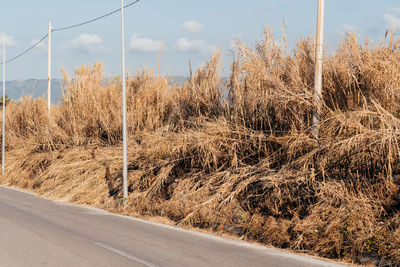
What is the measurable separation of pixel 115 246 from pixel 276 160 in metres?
4.12

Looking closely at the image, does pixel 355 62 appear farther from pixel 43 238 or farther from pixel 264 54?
pixel 43 238

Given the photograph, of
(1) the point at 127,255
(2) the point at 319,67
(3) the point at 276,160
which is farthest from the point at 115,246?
(2) the point at 319,67

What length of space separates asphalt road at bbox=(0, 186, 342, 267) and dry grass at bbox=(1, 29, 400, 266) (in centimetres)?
75

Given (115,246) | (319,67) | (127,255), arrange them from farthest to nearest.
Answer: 1. (319,67)
2. (115,246)
3. (127,255)

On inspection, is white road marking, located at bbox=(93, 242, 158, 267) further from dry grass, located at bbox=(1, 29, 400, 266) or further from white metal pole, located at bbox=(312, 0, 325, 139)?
white metal pole, located at bbox=(312, 0, 325, 139)

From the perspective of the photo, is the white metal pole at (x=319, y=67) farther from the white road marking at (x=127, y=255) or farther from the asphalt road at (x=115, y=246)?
the white road marking at (x=127, y=255)

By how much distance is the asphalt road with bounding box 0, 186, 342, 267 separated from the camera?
725cm

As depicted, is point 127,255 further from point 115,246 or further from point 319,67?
point 319,67

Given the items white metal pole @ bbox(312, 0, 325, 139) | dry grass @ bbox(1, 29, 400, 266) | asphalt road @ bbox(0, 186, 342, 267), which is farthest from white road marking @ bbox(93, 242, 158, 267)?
white metal pole @ bbox(312, 0, 325, 139)

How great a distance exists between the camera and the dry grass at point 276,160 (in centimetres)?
814

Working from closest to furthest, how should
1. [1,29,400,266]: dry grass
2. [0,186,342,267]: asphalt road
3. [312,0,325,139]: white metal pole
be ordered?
[0,186,342,267]: asphalt road < [1,29,400,266]: dry grass < [312,0,325,139]: white metal pole

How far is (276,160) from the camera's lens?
34.5 feet

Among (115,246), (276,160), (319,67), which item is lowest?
(115,246)

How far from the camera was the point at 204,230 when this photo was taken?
10.2 meters
